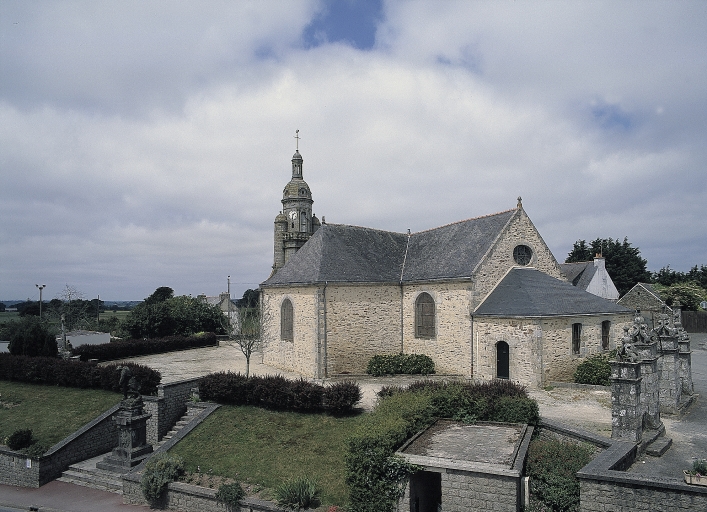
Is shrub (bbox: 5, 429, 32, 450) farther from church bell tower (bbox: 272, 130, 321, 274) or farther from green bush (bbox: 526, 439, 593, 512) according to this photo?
church bell tower (bbox: 272, 130, 321, 274)

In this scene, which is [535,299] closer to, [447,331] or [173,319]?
[447,331]

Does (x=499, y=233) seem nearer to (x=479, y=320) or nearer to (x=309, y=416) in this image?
(x=479, y=320)

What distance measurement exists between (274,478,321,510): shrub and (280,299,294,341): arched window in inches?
564

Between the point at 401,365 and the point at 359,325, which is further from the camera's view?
the point at 359,325

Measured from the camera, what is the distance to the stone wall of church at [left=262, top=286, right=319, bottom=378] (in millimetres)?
25047

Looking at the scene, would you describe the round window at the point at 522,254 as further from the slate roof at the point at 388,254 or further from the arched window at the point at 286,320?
the arched window at the point at 286,320

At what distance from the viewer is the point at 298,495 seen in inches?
486

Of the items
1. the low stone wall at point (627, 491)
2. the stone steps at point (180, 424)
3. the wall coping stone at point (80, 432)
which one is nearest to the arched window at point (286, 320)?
the stone steps at point (180, 424)

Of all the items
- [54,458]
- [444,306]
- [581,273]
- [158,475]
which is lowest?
[54,458]

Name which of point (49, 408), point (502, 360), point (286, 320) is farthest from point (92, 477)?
point (502, 360)

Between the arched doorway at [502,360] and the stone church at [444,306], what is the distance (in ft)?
0.16

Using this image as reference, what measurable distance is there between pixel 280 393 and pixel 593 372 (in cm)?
1404

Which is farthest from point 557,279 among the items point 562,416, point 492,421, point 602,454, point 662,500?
point 662,500

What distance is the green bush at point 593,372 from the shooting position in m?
21.3
